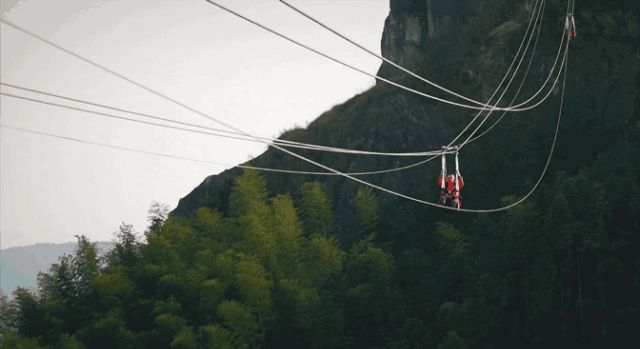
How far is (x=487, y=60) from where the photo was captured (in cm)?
4891

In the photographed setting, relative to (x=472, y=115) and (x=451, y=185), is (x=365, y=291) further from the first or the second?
(x=451, y=185)

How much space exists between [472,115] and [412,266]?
12.7 m

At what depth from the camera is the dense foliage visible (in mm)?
35406

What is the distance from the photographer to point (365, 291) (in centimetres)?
3712

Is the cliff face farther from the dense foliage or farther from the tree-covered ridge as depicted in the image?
the tree-covered ridge

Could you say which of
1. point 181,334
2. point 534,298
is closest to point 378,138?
point 534,298

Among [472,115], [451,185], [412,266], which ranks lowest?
[412,266]

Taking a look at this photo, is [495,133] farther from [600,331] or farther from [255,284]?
[255,284]

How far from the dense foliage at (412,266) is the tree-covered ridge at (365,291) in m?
0.06

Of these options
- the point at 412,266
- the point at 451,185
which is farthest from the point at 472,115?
the point at 451,185

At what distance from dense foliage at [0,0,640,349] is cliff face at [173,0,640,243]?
4.8 inches

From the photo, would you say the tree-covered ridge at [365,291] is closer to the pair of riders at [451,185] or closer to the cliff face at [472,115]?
the cliff face at [472,115]

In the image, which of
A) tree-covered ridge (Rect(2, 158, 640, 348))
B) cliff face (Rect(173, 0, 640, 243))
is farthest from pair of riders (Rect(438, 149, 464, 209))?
cliff face (Rect(173, 0, 640, 243))

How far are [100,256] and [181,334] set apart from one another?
6.46 m
